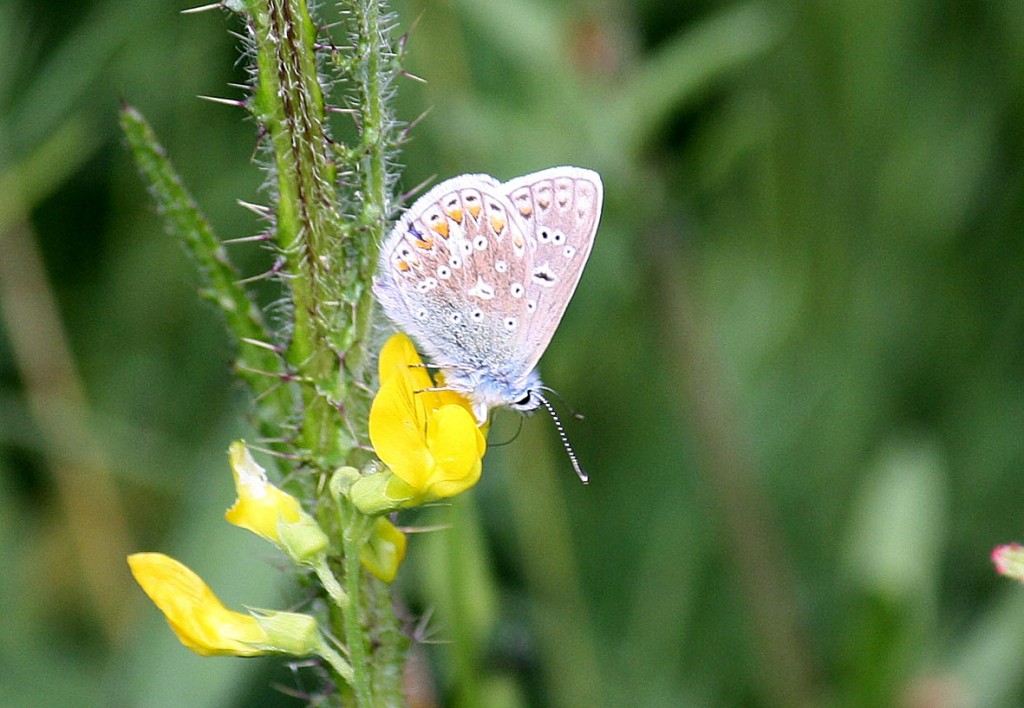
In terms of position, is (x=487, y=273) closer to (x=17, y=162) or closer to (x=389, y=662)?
(x=389, y=662)

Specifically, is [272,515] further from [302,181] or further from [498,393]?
[498,393]

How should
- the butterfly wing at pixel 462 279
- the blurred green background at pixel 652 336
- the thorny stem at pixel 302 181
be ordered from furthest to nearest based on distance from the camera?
the blurred green background at pixel 652 336 < the butterfly wing at pixel 462 279 < the thorny stem at pixel 302 181

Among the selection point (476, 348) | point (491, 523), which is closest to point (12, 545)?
point (491, 523)

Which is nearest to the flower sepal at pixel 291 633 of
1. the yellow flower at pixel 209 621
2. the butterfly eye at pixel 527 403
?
the yellow flower at pixel 209 621

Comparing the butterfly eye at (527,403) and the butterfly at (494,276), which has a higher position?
the butterfly at (494,276)

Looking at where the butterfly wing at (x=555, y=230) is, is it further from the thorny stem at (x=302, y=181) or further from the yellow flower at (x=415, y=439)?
the thorny stem at (x=302, y=181)

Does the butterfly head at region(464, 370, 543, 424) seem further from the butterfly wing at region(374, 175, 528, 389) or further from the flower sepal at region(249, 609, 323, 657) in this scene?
the flower sepal at region(249, 609, 323, 657)

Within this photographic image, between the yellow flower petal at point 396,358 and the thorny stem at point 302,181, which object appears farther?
the yellow flower petal at point 396,358
